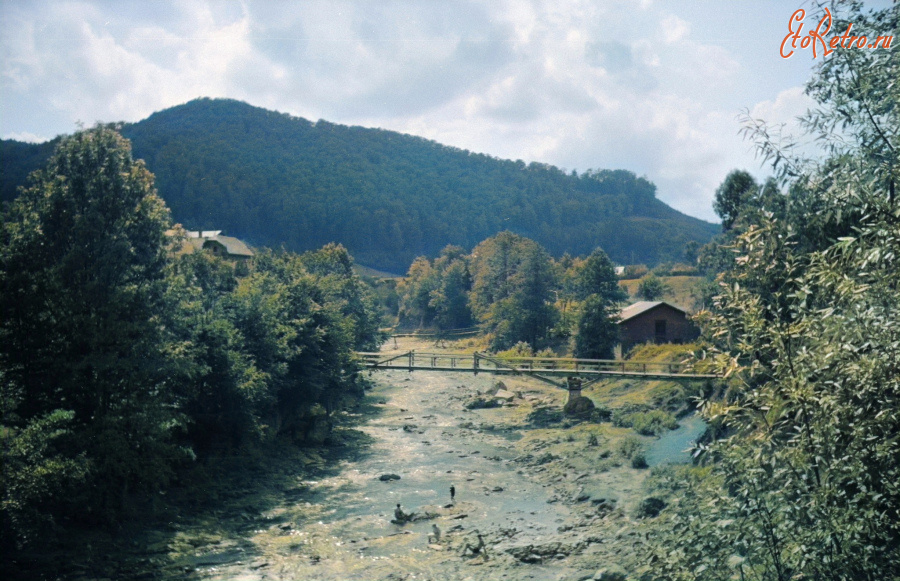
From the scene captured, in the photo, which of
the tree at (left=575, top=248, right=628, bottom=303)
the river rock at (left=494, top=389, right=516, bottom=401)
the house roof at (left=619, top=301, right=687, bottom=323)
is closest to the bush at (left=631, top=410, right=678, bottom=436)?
the river rock at (left=494, top=389, right=516, bottom=401)

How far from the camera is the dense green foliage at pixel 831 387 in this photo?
6305mm

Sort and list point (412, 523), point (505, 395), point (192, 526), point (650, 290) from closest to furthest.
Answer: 1. point (192, 526)
2. point (412, 523)
3. point (505, 395)
4. point (650, 290)

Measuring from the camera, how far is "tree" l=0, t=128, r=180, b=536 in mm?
17594

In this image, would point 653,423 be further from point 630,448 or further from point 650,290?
point 650,290

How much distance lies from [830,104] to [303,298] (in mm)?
29861

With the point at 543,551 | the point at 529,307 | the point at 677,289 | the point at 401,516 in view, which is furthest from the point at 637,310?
the point at 543,551

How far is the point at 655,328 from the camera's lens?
51156mm

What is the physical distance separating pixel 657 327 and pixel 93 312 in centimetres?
4205

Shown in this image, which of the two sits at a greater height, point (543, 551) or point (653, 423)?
point (653, 423)

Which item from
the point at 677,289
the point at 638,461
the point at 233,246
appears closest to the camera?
the point at 638,461

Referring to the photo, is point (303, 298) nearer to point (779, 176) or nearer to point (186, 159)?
point (779, 176)

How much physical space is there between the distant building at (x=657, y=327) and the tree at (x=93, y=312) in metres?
37.9

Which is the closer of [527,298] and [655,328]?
[655,328]

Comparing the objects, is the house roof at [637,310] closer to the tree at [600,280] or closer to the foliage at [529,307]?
the tree at [600,280]
